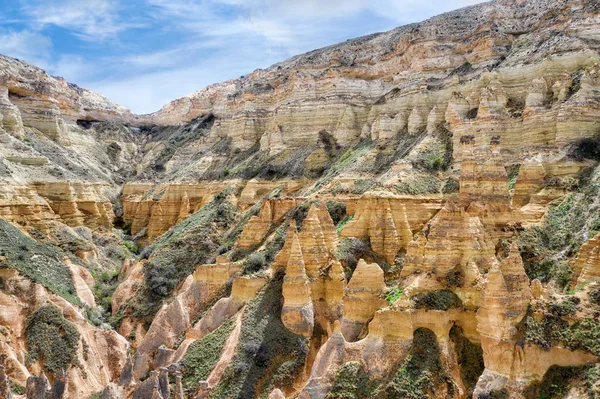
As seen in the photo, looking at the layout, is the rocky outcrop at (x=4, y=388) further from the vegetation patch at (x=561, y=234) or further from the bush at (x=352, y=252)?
the vegetation patch at (x=561, y=234)

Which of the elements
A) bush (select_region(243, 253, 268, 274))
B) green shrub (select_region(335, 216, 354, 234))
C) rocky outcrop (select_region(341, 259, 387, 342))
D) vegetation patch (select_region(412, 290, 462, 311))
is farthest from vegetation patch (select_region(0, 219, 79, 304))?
vegetation patch (select_region(412, 290, 462, 311))

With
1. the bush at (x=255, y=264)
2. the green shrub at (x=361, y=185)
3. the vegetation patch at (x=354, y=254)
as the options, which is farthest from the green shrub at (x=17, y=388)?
the green shrub at (x=361, y=185)

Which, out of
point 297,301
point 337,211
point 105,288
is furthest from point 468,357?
point 105,288

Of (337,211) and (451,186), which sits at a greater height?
(451,186)

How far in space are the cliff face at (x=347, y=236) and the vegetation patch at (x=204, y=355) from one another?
0.45 feet

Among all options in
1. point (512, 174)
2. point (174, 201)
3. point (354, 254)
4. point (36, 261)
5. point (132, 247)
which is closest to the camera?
point (354, 254)

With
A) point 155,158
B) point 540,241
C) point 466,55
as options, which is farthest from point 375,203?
point 155,158

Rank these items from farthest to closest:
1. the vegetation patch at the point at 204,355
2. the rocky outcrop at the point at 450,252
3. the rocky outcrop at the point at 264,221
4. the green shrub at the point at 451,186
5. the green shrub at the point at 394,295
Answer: the rocky outcrop at the point at 264,221 → the green shrub at the point at 451,186 → the vegetation patch at the point at 204,355 → the green shrub at the point at 394,295 → the rocky outcrop at the point at 450,252

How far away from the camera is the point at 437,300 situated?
25.0 meters

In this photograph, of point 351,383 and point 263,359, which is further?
point 263,359

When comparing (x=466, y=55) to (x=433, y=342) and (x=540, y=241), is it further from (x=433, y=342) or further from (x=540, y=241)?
(x=433, y=342)

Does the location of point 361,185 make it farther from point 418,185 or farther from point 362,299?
point 362,299

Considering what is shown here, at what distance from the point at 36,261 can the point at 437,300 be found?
33728mm

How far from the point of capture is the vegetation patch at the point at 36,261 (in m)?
42.3
